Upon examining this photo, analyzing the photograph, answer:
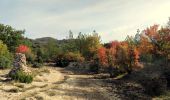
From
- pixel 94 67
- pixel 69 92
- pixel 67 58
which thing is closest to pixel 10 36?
pixel 67 58

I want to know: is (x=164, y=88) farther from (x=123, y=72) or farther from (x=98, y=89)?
(x=123, y=72)

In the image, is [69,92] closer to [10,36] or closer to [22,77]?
[22,77]

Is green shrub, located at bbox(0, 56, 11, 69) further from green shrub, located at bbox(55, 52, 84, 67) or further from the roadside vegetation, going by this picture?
green shrub, located at bbox(55, 52, 84, 67)

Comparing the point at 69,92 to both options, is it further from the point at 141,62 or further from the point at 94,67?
the point at 94,67

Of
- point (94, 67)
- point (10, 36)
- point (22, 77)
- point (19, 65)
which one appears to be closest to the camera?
point (22, 77)

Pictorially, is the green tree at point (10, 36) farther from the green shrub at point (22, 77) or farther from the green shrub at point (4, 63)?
the green shrub at point (22, 77)

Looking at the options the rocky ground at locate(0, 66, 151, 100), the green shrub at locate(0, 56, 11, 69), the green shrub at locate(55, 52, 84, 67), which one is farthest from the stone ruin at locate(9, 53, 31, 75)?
the green shrub at locate(55, 52, 84, 67)

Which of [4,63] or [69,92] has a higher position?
[4,63]

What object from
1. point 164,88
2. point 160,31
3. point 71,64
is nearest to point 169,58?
point 160,31

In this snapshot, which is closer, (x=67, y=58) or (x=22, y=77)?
(x=22, y=77)

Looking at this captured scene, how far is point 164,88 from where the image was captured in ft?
154

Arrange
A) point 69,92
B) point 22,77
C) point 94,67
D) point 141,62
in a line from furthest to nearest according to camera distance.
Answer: point 94,67 → point 141,62 → point 22,77 → point 69,92

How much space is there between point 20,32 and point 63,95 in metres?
70.1

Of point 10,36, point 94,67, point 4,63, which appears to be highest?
point 10,36
